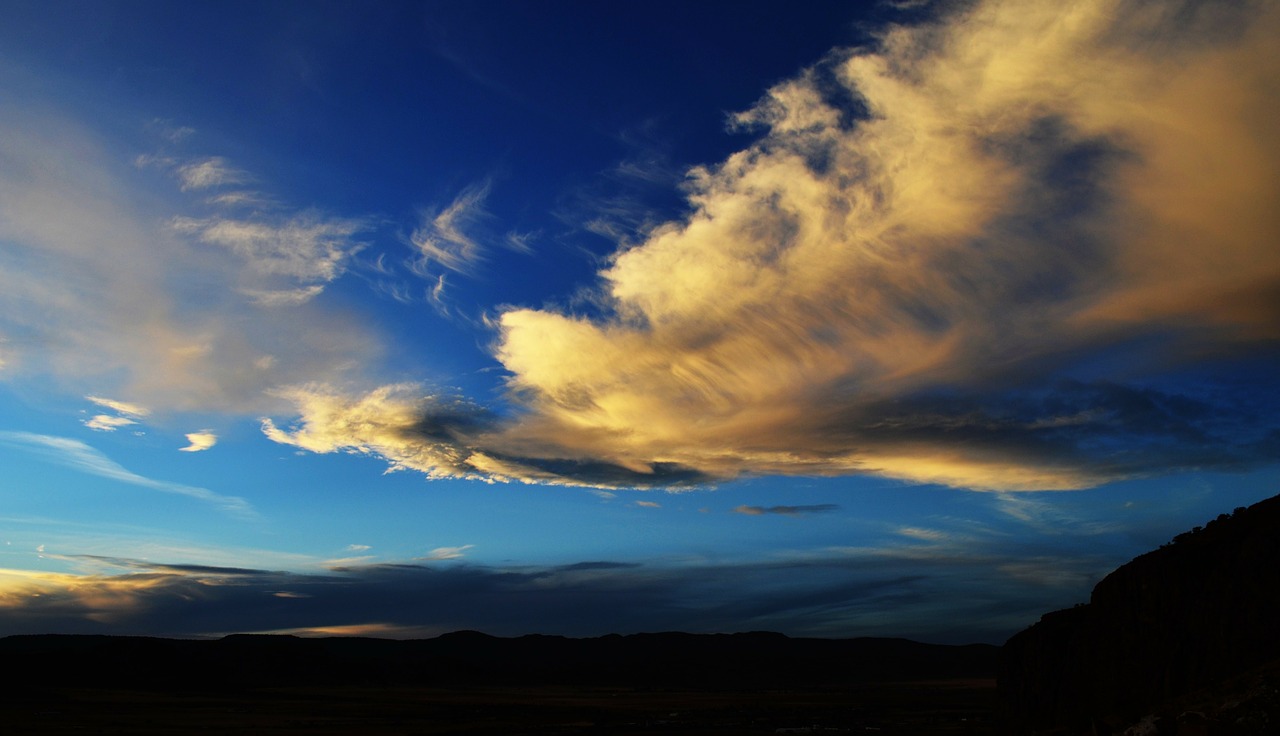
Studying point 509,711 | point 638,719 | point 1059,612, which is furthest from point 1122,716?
point 509,711

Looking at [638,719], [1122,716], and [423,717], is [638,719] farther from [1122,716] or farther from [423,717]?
[1122,716]

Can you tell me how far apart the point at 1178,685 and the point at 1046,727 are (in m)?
13.0

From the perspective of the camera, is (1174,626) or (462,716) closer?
(1174,626)

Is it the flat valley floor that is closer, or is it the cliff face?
the cliff face

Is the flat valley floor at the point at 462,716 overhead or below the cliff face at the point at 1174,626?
below

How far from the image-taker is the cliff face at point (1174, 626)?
31.1 meters

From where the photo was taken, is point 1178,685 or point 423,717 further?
point 423,717

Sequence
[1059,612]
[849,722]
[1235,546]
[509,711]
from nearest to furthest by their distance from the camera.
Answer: [1235,546] < [1059,612] < [849,722] < [509,711]

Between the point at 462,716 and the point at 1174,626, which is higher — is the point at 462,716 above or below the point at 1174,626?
Answer: below

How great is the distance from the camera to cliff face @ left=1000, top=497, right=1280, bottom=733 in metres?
31.1

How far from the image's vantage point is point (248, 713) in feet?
390

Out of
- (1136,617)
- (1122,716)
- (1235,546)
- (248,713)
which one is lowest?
(248,713)

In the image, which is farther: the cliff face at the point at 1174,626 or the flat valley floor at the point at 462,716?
the flat valley floor at the point at 462,716

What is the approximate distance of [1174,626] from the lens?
115ft
